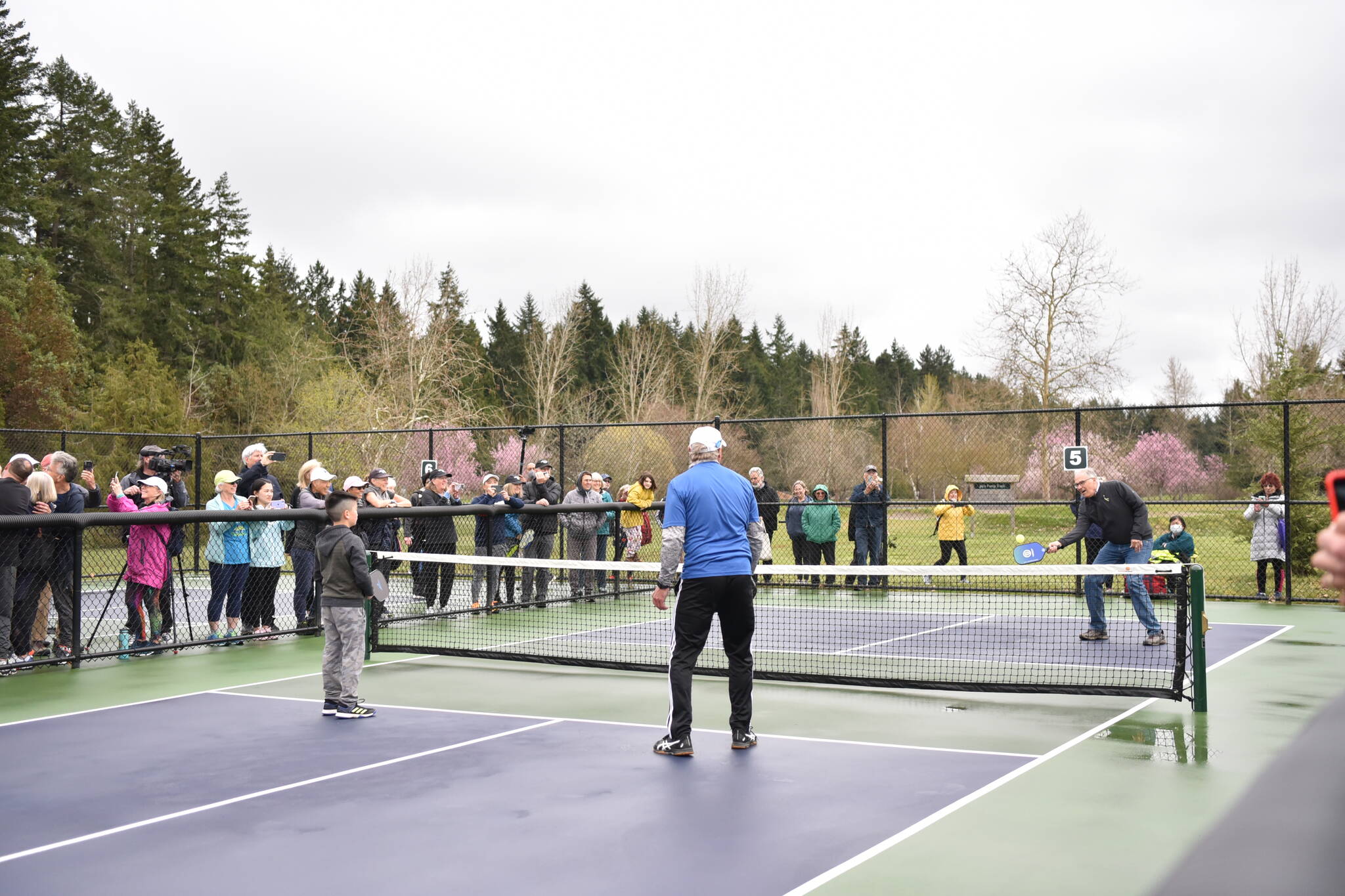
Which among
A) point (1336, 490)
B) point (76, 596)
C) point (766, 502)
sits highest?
point (1336, 490)

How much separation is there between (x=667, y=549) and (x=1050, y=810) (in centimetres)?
275

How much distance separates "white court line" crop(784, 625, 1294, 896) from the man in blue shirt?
66.3 inches

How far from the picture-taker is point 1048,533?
2698cm

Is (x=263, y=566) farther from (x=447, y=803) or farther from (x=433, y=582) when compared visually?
(x=447, y=803)

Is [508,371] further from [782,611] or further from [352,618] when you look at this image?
[352,618]

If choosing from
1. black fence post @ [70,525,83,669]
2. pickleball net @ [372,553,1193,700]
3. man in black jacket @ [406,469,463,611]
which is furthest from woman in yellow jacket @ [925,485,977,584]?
black fence post @ [70,525,83,669]

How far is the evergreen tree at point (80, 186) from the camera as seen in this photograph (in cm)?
4847

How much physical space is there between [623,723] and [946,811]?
301cm

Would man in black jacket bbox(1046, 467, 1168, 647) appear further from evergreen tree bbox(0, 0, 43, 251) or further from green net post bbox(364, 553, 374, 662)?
evergreen tree bbox(0, 0, 43, 251)

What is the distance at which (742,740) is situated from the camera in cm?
756

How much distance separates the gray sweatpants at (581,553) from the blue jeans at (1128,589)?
7.03 m

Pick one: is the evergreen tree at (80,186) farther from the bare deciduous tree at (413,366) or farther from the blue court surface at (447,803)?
the blue court surface at (447,803)

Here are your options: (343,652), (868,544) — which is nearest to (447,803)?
(343,652)

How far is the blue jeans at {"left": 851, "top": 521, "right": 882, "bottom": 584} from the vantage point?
18.1m
